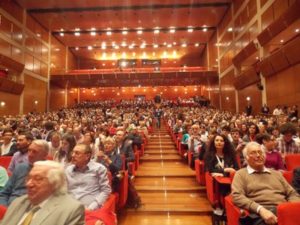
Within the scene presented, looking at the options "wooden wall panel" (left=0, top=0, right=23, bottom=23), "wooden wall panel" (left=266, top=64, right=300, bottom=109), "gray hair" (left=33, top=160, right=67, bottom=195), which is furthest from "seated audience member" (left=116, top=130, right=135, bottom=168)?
"wooden wall panel" (left=0, top=0, right=23, bottom=23)

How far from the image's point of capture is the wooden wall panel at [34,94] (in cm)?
1705

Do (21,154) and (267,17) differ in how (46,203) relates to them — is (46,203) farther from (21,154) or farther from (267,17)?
(267,17)

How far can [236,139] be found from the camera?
17.5 feet

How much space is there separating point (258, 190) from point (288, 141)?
80.4 inches

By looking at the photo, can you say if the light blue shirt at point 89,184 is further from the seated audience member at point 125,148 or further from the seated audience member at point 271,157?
the seated audience member at point 125,148

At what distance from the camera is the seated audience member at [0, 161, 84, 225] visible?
153cm

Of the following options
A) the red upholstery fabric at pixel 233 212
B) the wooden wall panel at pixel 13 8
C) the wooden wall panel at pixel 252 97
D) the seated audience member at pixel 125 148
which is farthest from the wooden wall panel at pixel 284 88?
the wooden wall panel at pixel 13 8

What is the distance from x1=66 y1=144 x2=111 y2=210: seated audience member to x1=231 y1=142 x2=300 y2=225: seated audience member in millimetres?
1222

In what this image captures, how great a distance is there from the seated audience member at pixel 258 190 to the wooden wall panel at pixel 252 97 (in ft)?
35.9

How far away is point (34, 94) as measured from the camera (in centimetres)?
1812

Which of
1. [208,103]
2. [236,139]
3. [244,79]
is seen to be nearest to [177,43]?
[208,103]

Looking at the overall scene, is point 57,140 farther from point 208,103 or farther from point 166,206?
point 208,103

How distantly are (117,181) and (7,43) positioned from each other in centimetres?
1405

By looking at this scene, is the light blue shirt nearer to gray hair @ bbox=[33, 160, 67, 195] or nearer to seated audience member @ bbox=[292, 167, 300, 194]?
gray hair @ bbox=[33, 160, 67, 195]
